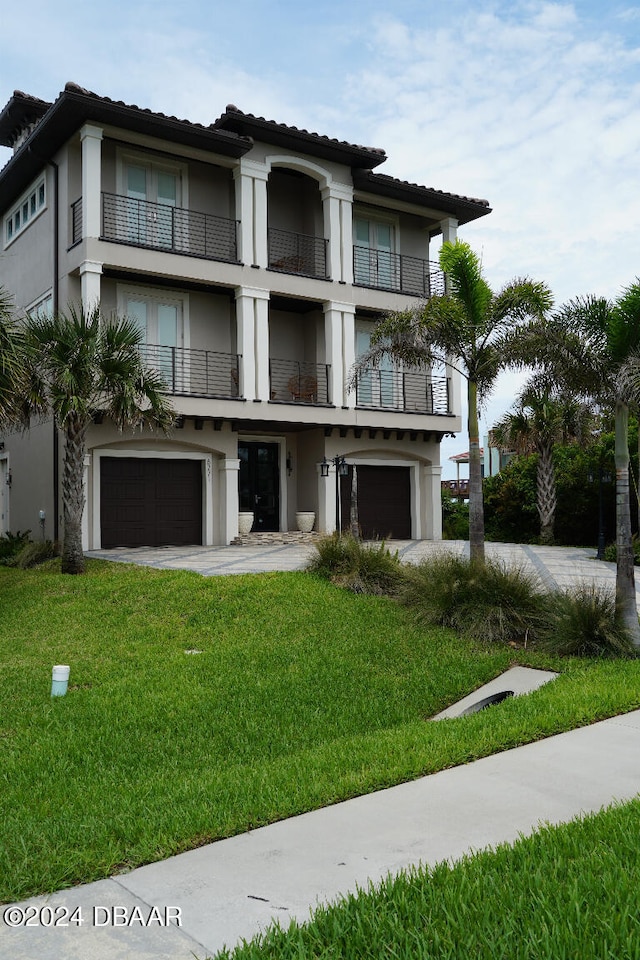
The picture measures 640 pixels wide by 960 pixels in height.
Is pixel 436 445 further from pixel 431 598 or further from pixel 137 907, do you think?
pixel 137 907

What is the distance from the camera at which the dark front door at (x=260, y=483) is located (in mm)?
22734

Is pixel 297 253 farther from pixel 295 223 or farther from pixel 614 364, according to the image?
pixel 614 364

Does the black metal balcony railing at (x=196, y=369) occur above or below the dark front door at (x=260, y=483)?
above

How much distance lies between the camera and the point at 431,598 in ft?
34.8

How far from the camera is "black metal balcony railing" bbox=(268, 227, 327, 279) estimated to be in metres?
22.9

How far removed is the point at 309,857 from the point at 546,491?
21948 mm

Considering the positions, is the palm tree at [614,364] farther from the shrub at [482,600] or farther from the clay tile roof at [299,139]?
the clay tile roof at [299,139]

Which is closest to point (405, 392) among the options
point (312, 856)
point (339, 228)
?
point (339, 228)

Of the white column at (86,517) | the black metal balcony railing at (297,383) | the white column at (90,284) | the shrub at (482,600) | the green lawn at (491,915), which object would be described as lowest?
the green lawn at (491,915)

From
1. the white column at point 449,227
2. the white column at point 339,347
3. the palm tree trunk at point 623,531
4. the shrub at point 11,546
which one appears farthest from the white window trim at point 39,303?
the palm tree trunk at point 623,531

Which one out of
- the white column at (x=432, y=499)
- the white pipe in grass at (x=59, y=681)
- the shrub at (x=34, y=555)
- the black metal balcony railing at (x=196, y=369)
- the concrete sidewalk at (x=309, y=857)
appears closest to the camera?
the concrete sidewalk at (x=309, y=857)

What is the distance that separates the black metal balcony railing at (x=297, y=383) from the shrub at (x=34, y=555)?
760 centimetres

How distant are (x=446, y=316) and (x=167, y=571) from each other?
258 inches

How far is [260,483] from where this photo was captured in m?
23.0
